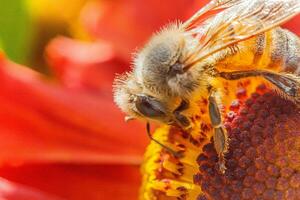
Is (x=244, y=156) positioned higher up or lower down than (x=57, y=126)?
lower down

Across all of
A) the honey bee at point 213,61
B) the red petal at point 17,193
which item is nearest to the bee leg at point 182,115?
the honey bee at point 213,61

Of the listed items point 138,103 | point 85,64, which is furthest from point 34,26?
point 138,103

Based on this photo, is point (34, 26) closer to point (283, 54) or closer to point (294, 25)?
point (294, 25)

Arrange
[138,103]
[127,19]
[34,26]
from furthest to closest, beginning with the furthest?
[34,26]
[127,19]
[138,103]

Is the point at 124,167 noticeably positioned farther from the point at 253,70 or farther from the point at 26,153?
the point at 253,70

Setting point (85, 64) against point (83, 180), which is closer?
point (83, 180)

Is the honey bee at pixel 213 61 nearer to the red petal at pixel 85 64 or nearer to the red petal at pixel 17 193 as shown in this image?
the red petal at pixel 17 193
